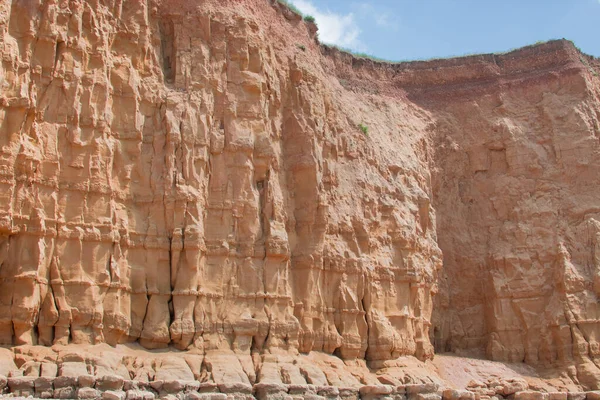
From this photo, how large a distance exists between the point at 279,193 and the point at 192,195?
11.9 feet

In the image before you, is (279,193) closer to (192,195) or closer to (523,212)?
(192,195)

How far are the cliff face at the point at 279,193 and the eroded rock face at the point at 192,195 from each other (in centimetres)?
6

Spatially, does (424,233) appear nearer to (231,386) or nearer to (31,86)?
(231,386)

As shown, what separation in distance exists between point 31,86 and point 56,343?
6824 millimetres

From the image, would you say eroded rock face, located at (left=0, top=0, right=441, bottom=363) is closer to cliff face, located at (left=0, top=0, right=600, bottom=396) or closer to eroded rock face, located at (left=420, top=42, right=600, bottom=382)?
cliff face, located at (left=0, top=0, right=600, bottom=396)

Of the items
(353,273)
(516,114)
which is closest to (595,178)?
(516,114)

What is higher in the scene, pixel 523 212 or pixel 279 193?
pixel 523 212

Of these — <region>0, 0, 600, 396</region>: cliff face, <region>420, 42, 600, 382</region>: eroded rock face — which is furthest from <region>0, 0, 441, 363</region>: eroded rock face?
<region>420, 42, 600, 382</region>: eroded rock face

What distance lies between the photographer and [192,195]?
2305 cm

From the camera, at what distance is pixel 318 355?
81.5 ft

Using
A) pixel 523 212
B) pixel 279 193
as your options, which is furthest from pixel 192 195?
pixel 523 212

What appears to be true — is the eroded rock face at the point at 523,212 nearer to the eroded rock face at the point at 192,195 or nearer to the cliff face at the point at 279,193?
the cliff face at the point at 279,193

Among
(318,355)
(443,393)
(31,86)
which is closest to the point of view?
(31,86)

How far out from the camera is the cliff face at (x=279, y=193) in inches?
818
